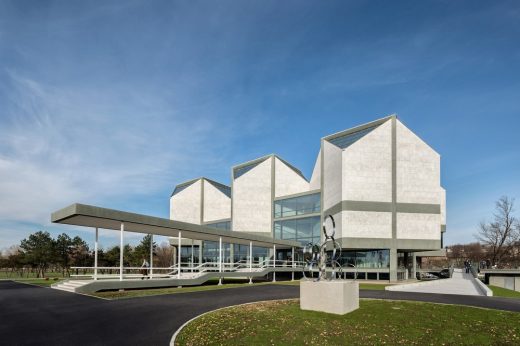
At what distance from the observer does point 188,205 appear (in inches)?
2534

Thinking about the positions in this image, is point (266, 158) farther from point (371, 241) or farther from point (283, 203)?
point (371, 241)

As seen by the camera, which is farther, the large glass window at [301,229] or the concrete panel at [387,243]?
the large glass window at [301,229]

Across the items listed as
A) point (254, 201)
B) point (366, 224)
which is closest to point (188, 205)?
point (254, 201)

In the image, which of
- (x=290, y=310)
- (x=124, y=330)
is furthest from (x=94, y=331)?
(x=290, y=310)

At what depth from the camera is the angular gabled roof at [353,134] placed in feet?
137

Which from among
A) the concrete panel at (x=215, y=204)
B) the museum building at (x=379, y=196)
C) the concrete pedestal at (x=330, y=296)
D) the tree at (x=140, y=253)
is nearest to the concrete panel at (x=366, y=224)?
the museum building at (x=379, y=196)

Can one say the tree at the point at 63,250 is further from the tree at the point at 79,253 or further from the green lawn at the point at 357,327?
the green lawn at the point at 357,327

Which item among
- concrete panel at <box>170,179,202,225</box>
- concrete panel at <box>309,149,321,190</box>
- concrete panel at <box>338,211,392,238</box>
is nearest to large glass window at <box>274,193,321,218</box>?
concrete panel at <box>309,149,321,190</box>

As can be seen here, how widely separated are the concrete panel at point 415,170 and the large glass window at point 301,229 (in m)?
11.7

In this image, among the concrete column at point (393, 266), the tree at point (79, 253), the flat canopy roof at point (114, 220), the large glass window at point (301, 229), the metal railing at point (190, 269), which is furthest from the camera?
the tree at point (79, 253)

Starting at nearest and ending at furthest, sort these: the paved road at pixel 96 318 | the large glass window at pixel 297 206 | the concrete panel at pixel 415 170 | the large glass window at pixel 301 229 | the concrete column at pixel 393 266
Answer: the paved road at pixel 96 318 < the concrete column at pixel 393 266 < the concrete panel at pixel 415 170 < the large glass window at pixel 301 229 < the large glass window at pixel 297 206

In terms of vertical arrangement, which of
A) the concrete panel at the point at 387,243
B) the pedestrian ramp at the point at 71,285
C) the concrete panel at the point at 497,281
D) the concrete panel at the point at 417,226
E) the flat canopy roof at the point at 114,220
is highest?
the flat canopy roof at the point at 114,220

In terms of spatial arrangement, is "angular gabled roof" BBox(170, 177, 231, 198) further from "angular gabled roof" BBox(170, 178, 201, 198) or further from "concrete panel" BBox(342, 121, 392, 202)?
"concrete panel" BBox(342, 121, 392, 202)

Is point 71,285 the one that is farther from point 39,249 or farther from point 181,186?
point 181,186
